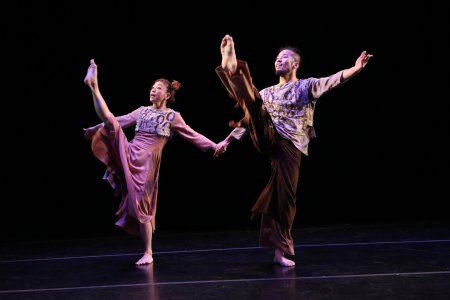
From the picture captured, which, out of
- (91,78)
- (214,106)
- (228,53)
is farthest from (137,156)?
Answer: (214,106)

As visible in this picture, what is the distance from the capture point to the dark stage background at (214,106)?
4.65 m

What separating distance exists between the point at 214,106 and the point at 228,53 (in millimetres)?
2203

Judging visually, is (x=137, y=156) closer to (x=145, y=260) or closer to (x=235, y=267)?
(x=145, y=260)

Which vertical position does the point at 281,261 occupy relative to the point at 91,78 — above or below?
below

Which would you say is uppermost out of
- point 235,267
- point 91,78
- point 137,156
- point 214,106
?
point 214,106

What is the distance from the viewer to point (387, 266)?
2895 millimetres

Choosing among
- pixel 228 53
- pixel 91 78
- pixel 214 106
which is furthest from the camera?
pixel 214 106

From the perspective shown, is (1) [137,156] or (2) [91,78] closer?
(2) [91,78]

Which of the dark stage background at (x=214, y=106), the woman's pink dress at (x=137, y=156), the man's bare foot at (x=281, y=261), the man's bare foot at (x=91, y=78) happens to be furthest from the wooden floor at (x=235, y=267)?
the man's bare foot at (x=91, y=78)

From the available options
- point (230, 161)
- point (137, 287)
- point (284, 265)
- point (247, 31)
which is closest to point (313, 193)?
point (230, 161)

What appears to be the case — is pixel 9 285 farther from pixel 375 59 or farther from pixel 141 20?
pixel 375 59

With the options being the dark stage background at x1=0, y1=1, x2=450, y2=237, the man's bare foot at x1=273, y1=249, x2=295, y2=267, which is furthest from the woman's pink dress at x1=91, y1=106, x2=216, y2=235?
the dark stage background at x1=0, y1=1, x2=450, y2=237

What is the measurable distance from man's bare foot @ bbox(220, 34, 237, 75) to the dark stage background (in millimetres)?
2116

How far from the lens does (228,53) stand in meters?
2.62
